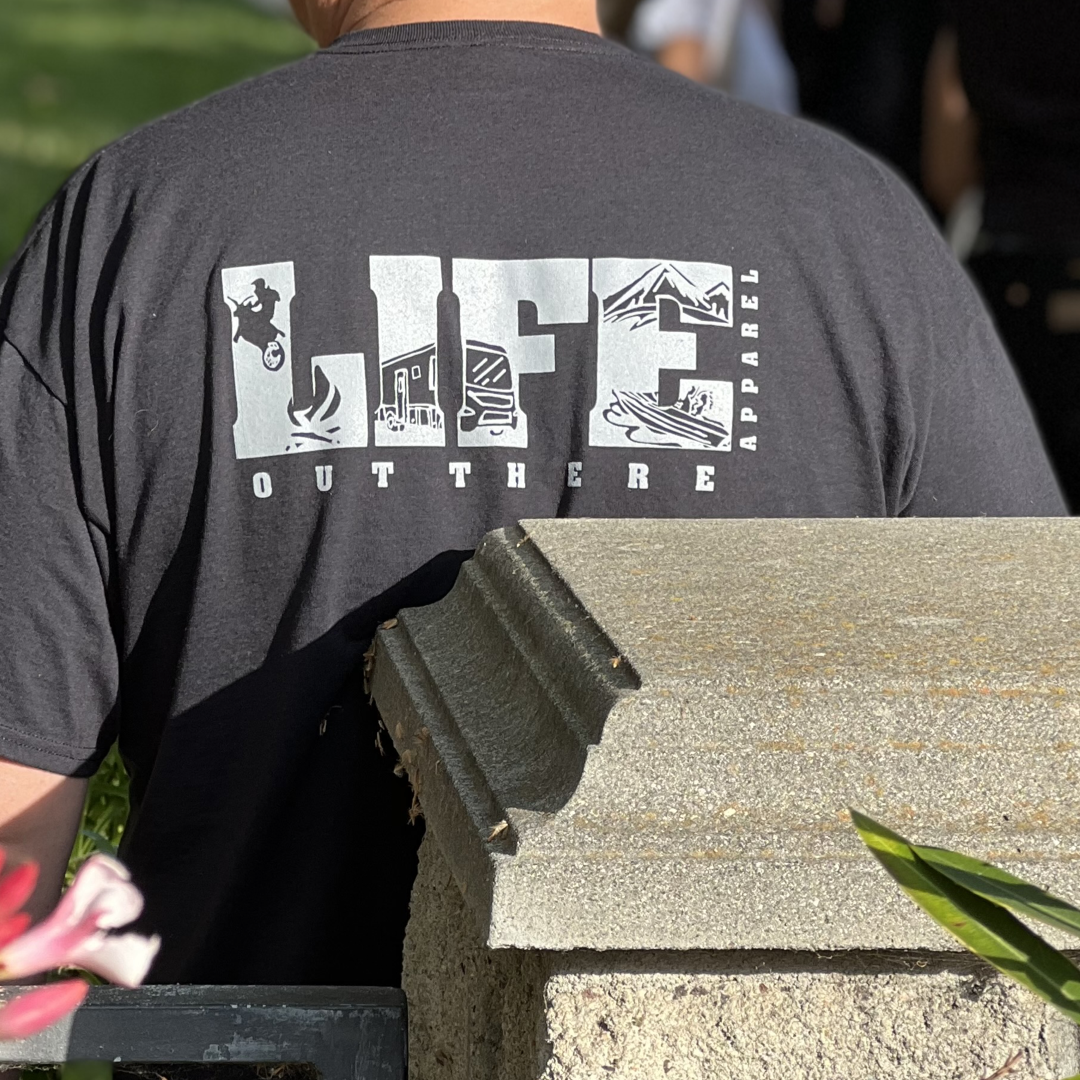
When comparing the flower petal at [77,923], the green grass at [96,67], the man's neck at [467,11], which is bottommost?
the green grass at [96,67]

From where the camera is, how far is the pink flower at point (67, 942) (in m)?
0.80

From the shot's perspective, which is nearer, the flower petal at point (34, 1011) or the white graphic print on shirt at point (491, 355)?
the flower petal at point (34, 1011)

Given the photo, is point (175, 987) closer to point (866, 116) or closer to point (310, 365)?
point (310, 365)

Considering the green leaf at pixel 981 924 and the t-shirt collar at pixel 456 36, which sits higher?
the t-shirt collar at pixel 456 36

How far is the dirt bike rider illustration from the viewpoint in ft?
5.58

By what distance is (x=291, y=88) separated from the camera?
1.81 m

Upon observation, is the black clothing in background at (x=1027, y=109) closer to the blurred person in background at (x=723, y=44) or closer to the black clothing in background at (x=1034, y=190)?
the black clothing in background at (x=1034, y=190)

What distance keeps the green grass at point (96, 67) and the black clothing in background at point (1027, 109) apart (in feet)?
18.0

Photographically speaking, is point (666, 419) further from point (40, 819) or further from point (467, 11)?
point (40, 819)

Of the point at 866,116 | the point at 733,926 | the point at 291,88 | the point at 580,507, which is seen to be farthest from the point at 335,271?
the point at 866,116

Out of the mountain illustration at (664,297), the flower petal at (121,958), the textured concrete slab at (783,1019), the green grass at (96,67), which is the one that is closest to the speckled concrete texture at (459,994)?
the textured concrete slab at (783,1019)

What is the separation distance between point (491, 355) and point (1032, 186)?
287cm

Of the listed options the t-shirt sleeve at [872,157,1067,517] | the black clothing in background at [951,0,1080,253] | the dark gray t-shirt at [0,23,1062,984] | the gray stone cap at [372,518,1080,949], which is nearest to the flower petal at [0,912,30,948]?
the gray stone cap at [372,518,1080,949]

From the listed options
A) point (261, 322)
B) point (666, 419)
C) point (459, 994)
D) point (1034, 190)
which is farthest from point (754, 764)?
point (1034, 190)
